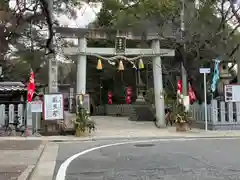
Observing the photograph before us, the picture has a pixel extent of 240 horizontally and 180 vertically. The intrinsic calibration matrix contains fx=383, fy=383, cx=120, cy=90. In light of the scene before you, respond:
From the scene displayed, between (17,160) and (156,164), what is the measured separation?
12.4ft

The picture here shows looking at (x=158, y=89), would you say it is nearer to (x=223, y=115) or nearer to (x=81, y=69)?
(x=223, y=115)

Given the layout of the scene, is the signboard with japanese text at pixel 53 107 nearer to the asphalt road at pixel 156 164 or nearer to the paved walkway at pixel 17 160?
the paved walkway at pixel 17 160

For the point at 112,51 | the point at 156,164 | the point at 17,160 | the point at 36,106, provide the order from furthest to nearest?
1. the point at 112,51
2. the point at 36,106
3. the point at 17,160
4. the point at 156,164

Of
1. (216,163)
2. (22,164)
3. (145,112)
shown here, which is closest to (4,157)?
(22,164)

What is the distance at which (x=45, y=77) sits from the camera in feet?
134

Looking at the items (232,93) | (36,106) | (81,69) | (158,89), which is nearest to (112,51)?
(81,69)

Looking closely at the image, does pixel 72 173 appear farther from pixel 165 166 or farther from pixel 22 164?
pixel 165 166

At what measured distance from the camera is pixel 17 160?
1042cm

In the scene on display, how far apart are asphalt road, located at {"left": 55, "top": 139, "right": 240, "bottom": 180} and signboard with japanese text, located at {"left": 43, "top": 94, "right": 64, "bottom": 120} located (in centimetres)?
624

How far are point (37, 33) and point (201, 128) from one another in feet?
50.7

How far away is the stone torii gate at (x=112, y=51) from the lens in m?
23.0

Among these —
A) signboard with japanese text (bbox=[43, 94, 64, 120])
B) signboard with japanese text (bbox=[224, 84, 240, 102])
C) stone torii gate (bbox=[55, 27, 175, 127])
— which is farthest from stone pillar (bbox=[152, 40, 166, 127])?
signboard with japanese text (bbox=[43, 94, 64, 120])

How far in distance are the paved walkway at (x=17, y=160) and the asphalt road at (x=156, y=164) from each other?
79 cm

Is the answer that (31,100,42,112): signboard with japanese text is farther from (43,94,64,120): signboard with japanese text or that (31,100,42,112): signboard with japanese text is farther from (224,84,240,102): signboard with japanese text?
(224,84,240,102): signboard with japanese text
